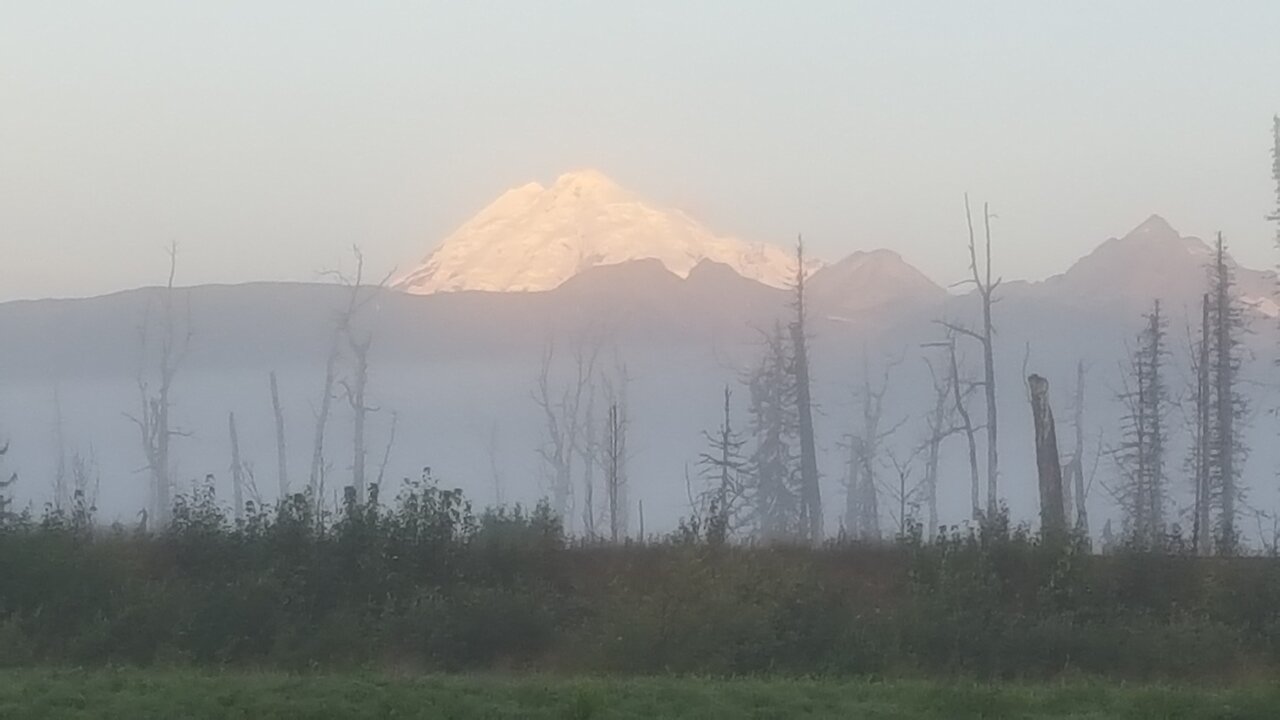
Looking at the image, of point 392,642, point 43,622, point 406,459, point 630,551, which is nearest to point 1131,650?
point 630,551

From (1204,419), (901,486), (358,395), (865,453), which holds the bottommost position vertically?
(901,486)

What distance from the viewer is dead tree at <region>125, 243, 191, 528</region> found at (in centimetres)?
7512

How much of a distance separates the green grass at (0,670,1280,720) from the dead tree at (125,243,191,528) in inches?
2243

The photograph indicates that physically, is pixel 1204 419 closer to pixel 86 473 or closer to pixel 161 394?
pixel 161 394

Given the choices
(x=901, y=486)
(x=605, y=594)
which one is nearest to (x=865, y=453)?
(x=901, y=486)

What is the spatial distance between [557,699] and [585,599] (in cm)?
890

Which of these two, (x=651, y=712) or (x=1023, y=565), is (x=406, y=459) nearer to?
(x=1023, y=565)

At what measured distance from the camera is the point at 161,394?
75.2 metres

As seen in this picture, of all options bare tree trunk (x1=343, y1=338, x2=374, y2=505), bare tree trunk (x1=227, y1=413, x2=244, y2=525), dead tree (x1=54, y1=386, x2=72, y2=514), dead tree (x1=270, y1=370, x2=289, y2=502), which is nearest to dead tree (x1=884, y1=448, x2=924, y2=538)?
bare tree trunk (x1=343, y1=338, x2=374, y2=505)

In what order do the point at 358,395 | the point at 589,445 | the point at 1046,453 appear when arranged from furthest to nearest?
the point at 589,445, the point at 358,395, the point at 1046,453

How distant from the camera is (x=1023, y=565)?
25.8 meters

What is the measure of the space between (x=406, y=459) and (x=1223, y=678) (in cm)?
9242

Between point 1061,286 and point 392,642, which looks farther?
point 1061,286

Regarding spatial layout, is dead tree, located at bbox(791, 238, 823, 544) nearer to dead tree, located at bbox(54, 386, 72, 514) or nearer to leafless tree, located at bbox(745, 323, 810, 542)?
leafless tree, located at bbox(745, 323, 810, 542)
